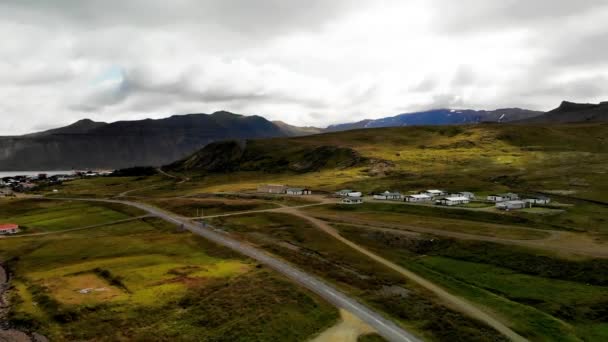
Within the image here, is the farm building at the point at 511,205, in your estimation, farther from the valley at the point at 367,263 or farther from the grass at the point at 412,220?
the grass at the point at 412,220

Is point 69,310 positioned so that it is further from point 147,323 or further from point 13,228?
point 13,228

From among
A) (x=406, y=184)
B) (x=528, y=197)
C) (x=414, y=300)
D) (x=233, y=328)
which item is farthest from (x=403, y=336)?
(x=406, y=184)

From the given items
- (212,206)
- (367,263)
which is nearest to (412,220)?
(367,263)

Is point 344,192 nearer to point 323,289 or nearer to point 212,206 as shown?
point 212,206

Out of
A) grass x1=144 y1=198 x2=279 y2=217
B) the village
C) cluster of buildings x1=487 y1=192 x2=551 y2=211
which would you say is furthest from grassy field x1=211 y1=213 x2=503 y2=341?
cluster of buildings x1=487 y1=192 x2=551 y2=211

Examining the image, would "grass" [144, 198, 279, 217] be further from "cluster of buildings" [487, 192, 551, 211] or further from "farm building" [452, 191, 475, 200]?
"cluster of buildings" [487, 192, 551, 211]

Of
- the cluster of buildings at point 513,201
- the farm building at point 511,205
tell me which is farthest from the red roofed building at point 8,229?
the cluster of buildings at point 513,201
